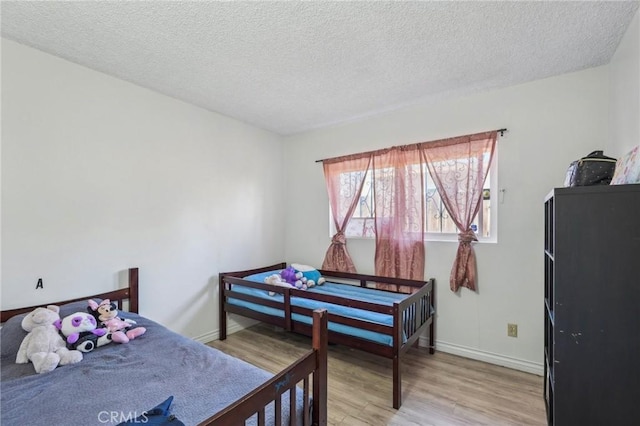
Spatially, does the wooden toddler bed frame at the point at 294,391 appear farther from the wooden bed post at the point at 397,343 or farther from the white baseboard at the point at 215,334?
the white baseboard at the point at 215,334

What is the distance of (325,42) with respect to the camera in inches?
72.4

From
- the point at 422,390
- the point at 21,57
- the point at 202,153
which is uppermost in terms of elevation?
the point at 21,57

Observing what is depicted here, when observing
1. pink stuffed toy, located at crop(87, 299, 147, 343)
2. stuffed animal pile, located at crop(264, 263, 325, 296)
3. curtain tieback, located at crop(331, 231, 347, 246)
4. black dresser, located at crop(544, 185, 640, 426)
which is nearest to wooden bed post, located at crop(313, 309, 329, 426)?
black dresser, located at crop(544, 185, 640, 426)

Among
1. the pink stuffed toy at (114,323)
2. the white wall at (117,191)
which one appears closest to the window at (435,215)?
the white wall at (117,191)

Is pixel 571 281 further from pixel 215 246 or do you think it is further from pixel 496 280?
pixel 215 246

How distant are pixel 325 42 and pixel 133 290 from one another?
245cm

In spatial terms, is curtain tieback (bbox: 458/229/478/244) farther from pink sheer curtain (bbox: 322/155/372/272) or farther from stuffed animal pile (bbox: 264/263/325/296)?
stuffed animal pile (bbox: 264/263/325/296)

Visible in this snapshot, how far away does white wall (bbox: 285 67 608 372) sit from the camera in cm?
222

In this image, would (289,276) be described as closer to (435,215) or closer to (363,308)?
(363,308)

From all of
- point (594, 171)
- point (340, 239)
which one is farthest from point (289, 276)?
point (594, 171)

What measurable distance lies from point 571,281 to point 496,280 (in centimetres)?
135

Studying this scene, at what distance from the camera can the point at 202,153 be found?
9.80 ft

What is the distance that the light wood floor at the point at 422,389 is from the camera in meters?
1.82

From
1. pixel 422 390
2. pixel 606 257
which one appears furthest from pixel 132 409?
pixel 606 257
